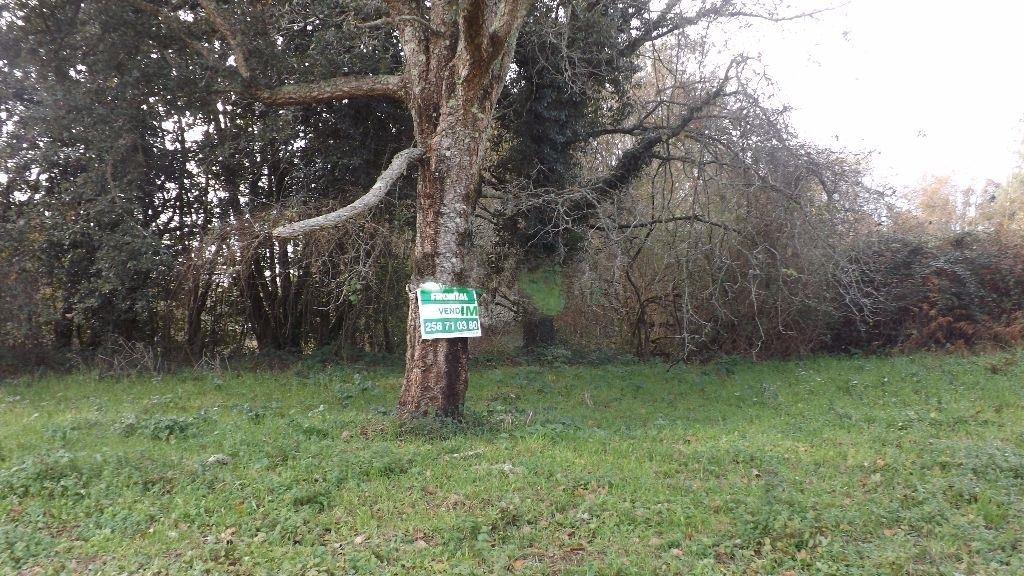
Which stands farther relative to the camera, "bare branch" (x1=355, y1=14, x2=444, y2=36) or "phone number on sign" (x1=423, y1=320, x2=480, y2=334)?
"phone number on sign" (x1=423, y1=320, x2=480, y2=334)

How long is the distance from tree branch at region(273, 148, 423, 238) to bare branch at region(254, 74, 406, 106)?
4.25ft

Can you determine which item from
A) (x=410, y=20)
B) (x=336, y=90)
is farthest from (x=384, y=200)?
(x=410, y=20)

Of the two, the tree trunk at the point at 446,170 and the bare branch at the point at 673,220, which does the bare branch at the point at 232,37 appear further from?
the bare branch at the point at 673,220

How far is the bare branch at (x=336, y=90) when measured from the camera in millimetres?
8359

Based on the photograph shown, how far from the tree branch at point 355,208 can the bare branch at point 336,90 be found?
1296 mm

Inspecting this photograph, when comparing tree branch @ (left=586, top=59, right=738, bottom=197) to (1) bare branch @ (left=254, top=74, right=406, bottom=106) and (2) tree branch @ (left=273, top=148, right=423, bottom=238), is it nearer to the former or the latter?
(1) bare branch @ (left=254, top=74, right=406, bottom=106)

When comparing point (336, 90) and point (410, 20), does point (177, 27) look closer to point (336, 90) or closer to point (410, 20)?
point (336, 90)

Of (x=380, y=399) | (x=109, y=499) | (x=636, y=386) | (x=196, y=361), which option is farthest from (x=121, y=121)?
(x=636, y=386)

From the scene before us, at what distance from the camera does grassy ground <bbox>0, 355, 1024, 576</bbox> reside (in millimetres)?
4398

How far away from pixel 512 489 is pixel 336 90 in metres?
5.86

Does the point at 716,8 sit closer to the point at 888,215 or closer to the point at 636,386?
the point at 888,215

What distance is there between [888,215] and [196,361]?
12.2 meters

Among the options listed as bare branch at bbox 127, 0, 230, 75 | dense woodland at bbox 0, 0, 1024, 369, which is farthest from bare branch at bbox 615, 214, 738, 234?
bare branch at bbox 127, 0, 230, 75

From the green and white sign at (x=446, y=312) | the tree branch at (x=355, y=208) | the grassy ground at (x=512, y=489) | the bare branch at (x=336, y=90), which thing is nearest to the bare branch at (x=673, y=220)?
the grassy ground at (x=512, y=489)
